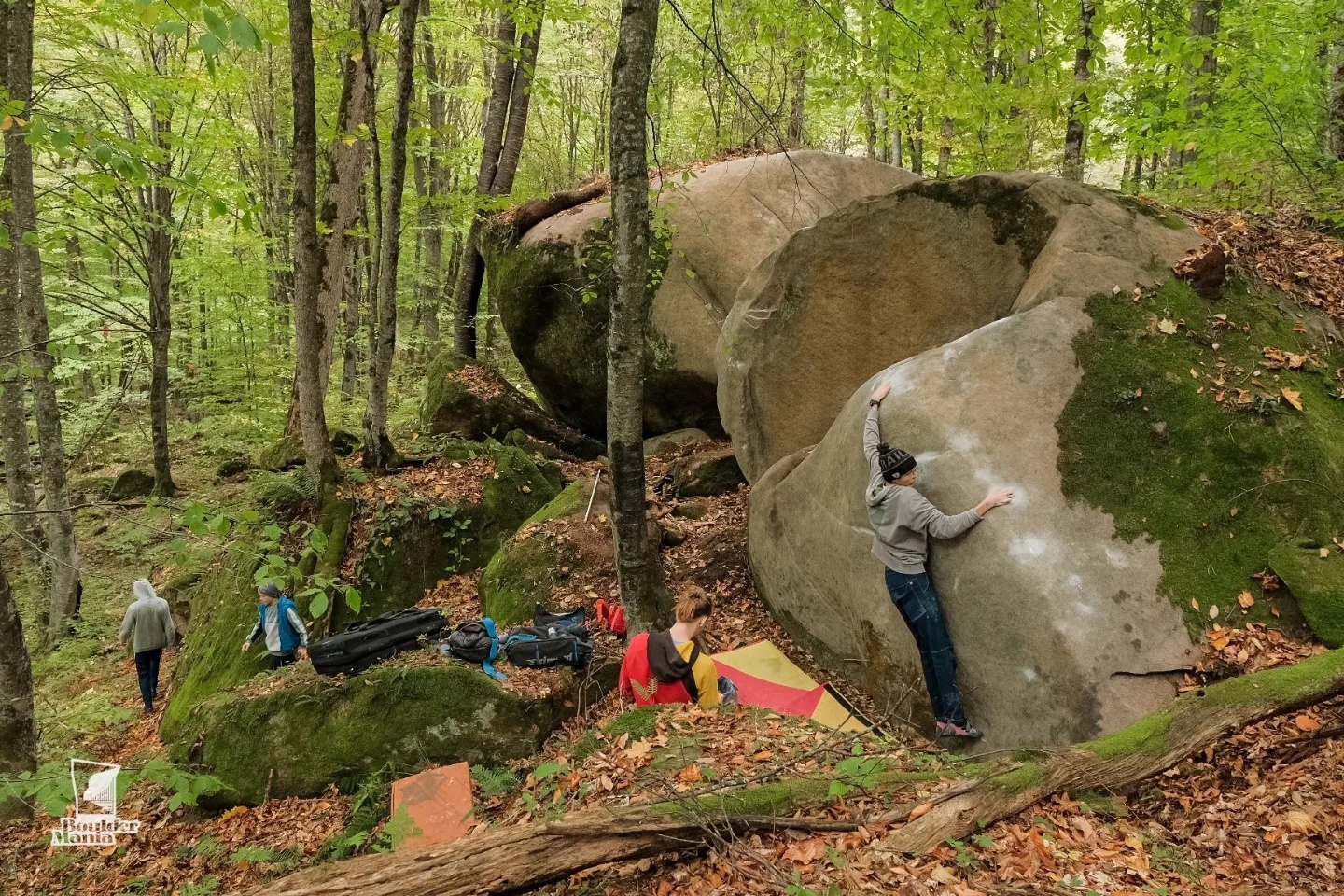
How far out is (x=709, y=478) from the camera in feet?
36.0

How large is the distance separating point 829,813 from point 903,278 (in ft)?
20.1

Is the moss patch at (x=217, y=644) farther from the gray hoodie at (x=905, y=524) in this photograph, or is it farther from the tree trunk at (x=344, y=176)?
the gray hoodie at (x=905, y=524)

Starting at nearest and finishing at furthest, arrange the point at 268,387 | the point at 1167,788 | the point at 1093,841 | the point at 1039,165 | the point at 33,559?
the point at 1093,841 → the point at 1167,788 → the point at 33,559 → the point at 1039,165 → the point at 268,387

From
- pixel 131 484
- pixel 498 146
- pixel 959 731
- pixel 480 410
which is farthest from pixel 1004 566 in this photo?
pixel 131 484

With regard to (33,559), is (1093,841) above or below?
above

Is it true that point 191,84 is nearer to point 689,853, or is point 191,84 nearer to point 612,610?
point 612,610

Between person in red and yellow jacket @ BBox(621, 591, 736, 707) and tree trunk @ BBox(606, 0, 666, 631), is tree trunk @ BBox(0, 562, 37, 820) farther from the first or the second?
person in red and yellow jacket @ BBox(621, 591, 736, 707)

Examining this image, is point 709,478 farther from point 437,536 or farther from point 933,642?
point 933,642

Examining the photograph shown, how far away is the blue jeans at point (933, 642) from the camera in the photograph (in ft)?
18.7

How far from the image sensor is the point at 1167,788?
396 cm

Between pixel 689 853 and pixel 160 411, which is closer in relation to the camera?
pixel 689 853

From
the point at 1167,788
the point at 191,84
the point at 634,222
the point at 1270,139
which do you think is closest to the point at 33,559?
the point at 191,84

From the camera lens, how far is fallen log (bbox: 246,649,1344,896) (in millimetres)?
3490

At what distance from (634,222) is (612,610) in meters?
4.24
